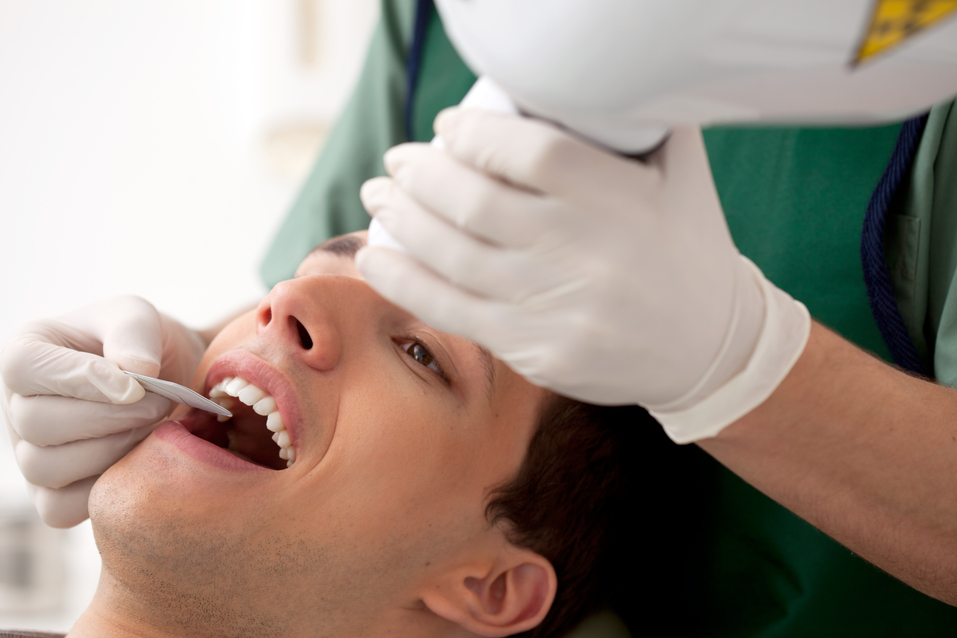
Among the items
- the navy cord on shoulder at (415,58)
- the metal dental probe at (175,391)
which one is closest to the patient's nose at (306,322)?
the metal dental probe at (175,391)

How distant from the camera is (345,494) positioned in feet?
3.09

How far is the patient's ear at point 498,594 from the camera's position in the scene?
3.44 feet

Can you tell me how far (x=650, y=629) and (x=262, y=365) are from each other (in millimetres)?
969

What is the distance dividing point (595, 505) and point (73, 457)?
81 centimetres

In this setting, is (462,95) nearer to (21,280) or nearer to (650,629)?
(650,629)

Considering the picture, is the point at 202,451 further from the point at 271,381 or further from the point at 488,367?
the point at 488,367

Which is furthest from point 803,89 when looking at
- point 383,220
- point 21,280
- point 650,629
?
point 21,280

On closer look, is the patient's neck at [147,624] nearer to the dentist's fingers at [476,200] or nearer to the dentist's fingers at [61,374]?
the dentist's fingers at [61,374]

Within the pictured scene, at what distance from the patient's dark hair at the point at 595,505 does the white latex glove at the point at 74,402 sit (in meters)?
0.54

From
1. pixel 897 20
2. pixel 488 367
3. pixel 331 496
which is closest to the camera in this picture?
pixel 897 20

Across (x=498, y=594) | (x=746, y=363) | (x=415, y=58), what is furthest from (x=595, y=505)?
(x=415, y=58)

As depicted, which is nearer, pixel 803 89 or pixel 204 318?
pixel 803 89

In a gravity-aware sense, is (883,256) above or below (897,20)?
below

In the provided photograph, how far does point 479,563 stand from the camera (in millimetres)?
1067
